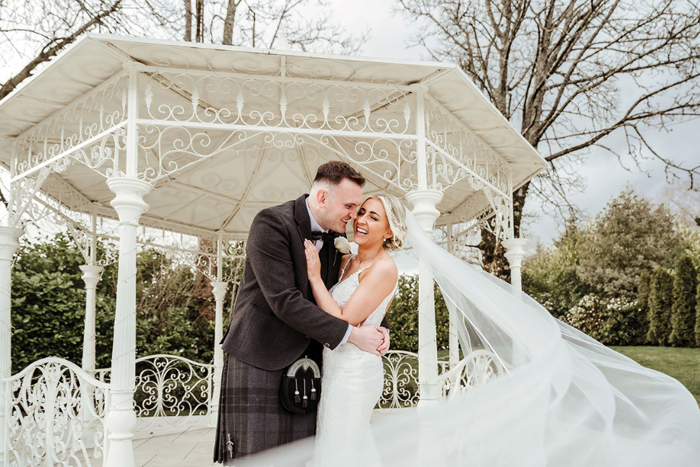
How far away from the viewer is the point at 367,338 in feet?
9.58

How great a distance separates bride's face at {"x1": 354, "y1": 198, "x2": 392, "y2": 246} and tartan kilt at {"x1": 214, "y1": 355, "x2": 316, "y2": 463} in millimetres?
825

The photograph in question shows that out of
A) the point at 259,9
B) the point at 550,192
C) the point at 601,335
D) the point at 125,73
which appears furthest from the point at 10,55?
the point at 601,335

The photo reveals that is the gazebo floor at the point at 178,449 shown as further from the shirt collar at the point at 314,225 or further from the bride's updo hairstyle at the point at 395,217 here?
the shirt collar at the point at 314,225

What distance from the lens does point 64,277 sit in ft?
33.3

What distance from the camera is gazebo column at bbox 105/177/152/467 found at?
428 cm

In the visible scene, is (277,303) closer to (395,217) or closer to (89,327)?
(395,217)

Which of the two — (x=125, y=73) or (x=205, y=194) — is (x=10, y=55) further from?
(x=125, y=73)

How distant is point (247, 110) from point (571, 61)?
1003 cm

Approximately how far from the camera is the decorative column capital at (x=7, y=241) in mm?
5516

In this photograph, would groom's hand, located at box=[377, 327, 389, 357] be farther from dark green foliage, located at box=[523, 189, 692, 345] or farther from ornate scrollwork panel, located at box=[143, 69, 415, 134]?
dark green foliage, located at box=[523, 189, 692, 345]

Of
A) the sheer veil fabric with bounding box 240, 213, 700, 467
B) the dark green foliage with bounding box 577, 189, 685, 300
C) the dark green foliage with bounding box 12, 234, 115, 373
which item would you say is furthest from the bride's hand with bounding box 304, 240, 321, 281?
the dark green foliage with bounding box 577, 189, 685, 300

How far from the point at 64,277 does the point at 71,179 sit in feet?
10.9

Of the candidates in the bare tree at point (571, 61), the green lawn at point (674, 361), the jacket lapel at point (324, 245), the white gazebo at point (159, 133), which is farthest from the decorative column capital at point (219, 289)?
the green lawn at point (674, 361)

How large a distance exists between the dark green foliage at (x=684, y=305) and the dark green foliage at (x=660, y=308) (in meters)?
0.50
